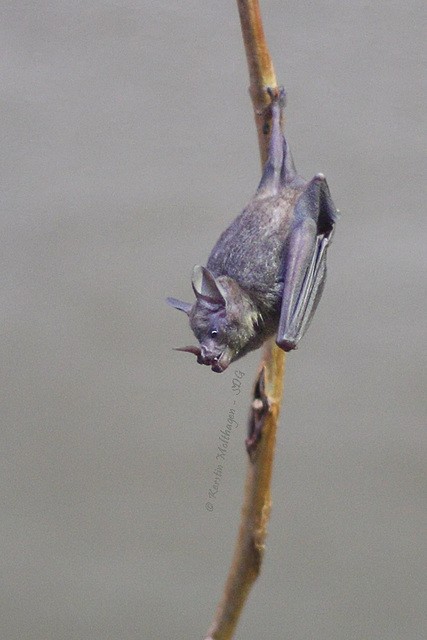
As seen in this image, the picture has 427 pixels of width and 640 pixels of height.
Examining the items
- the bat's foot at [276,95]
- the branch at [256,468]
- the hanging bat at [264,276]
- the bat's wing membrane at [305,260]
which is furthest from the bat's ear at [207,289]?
the bat's foot at [276,95]

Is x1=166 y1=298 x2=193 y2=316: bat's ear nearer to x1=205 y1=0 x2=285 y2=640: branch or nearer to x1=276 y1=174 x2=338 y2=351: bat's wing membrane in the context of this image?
x1=276 y1=174 x2=338 y2=351: bat's wing membrane

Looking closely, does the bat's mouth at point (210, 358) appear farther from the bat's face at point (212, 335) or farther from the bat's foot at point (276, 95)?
the bat's foot at point (276, 95)

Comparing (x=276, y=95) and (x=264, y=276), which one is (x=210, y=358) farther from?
(x=276, y=95)

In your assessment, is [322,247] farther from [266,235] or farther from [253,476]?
[253,476]

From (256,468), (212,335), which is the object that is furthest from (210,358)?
(256,468)

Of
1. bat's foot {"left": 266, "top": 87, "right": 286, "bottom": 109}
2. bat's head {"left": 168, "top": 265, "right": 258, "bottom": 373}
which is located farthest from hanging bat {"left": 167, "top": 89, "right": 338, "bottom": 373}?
bat's foot {"left": 266, "top": 87, "right": 286, "bottom": 109}
